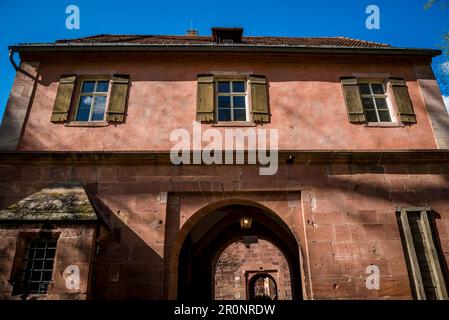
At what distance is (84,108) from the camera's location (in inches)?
306

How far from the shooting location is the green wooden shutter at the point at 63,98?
7500 millimetres

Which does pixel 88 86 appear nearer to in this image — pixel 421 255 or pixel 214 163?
pixel 214 163

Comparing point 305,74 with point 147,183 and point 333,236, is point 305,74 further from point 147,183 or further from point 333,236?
point 147,183

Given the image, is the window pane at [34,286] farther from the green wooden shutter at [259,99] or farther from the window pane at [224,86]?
the window pane at [224,86]

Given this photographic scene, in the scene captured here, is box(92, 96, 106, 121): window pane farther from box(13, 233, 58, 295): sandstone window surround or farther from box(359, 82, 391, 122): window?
box(359, 82, 391, 122): window

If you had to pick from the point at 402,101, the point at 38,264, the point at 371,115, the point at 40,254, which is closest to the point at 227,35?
the point at 371,115

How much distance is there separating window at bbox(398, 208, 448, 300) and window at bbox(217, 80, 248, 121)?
3973 millimetres

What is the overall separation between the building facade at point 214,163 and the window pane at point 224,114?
0.04 meters

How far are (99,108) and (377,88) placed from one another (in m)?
6.65

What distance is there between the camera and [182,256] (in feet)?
28.9

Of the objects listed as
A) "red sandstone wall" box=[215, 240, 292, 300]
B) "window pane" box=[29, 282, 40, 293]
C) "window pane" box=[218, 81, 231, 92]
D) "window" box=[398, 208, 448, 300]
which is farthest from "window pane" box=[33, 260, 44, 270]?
"red sandstone wall" box=[215, 240, 292, 300]

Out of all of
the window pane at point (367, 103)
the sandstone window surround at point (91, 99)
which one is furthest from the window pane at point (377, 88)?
the sandstone window surround at point (91, 99)
